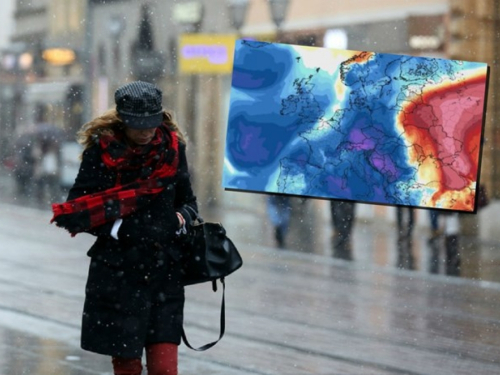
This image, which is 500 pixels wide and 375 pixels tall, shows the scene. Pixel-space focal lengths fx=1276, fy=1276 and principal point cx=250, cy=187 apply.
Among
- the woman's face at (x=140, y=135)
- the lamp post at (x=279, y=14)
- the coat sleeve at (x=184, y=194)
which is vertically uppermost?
the lamp post at (x=279, y=14)

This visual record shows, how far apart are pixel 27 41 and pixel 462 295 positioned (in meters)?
→ 16.8

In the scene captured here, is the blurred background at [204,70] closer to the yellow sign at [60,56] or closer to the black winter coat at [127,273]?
the yellow sign at [60,56]

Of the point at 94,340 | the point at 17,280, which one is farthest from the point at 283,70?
the point at 17,280

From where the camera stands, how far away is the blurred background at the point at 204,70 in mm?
17625

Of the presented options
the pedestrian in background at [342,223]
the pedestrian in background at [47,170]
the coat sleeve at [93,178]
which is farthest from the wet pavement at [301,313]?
the pedestrian in background at [47,170]

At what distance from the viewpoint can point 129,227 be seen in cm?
485

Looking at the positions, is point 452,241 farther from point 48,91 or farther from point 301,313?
point 48,91

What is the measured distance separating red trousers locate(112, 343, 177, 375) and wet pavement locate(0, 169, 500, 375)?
2.08m

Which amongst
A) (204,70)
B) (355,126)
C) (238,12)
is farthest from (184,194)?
(204,70)

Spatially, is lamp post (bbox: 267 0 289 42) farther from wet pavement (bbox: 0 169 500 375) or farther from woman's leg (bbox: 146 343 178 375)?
woman's leg (bbox: 146 343 178 375)

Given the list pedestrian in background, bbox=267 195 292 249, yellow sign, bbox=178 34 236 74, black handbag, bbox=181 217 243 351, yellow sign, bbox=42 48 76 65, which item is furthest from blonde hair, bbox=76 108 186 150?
yellow sign, bbox=42 48 76 65

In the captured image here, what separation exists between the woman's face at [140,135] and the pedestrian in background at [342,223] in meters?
11.4

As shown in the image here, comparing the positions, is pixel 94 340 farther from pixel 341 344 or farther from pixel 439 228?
pixel 439 228

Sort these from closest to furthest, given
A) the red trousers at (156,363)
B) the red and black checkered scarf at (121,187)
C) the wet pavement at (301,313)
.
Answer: the red and black checkered scarf at (121,187), the red trousers at (156,363), the wet pavement at (301,313)
